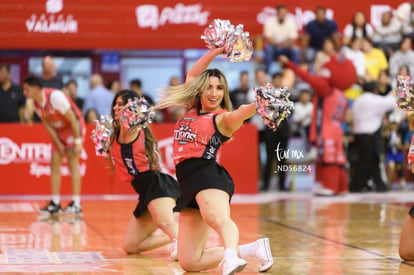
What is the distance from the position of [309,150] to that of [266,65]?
6.44ft

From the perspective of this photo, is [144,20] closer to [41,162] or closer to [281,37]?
[281,37]

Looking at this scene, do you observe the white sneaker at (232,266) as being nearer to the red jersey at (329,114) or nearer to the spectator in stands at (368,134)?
the red jersey at (329,114)

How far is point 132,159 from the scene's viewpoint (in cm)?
786

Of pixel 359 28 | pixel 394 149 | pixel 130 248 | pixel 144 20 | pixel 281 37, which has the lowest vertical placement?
pixel 130 248

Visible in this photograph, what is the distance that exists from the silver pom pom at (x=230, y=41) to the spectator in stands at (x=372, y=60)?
979 centimetres

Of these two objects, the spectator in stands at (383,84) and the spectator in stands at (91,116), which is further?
the spectator in stands at (91,116)

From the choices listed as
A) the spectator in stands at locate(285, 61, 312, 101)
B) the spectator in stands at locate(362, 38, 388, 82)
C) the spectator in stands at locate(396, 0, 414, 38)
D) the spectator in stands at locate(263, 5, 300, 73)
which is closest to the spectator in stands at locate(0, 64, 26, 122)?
the spectator in stands at locate(263, 5, 300, 73)

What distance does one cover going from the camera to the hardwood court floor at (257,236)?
6652 mm

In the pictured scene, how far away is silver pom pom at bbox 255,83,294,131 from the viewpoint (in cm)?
557

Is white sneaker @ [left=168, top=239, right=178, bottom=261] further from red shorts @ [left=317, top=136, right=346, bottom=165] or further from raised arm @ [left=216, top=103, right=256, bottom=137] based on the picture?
red shorts @ [left=317, top=136, right=346, bottom=165]

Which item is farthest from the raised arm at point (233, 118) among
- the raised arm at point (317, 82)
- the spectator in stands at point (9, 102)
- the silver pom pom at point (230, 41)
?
the spectator in stands at point (9, 102)

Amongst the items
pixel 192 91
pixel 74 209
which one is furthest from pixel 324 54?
pixel 192 91

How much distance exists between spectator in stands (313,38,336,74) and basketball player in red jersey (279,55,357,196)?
123 centimetres

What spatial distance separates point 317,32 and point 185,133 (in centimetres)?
1043
